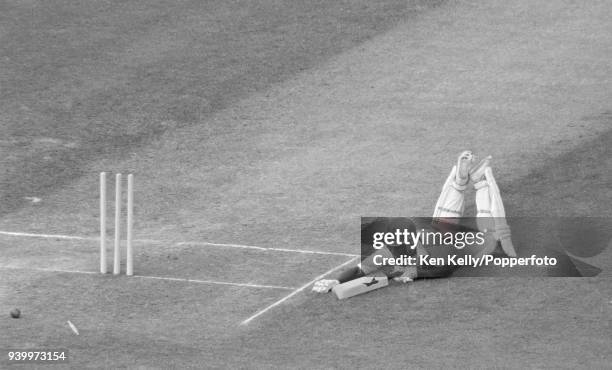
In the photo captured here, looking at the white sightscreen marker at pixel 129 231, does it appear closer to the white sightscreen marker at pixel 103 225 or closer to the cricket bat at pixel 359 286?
the white sightscreen marker at pixel 103 225

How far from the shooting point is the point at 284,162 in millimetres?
29062

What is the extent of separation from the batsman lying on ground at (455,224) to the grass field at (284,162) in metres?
0.33

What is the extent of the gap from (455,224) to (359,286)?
92.8 inches

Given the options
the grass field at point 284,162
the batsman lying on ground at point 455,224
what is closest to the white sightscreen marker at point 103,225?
the grass field at point 284,162

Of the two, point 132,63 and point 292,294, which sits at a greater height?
point 132,63

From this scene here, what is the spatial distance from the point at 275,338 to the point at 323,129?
35.4ft

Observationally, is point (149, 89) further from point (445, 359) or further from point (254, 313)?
point (445, 359)

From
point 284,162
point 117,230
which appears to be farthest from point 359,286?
point 284,162

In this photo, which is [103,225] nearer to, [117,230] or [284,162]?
[117,230]

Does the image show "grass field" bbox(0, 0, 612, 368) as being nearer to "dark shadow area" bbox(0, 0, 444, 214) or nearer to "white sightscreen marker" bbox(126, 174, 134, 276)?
"dark shadow area" bbox(0, 0, 444, 214)

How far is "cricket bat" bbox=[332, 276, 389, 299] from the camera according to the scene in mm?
22359

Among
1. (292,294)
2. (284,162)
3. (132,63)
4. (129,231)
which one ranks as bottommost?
(292,294)

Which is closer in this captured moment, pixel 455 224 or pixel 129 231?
pixel 129 231

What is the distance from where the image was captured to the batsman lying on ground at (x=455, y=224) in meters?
23.0
